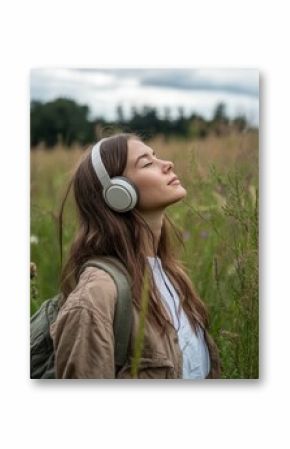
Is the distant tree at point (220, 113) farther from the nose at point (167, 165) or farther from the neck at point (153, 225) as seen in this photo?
the neck at point (153, 225)

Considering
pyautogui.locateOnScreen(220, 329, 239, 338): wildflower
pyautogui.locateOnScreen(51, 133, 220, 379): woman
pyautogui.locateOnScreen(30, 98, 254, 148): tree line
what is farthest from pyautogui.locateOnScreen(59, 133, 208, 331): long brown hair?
pyautogui.locateOnScreen(220, 329, 239, 338): wildflower

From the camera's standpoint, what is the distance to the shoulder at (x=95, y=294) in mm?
1941

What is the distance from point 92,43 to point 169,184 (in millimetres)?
511

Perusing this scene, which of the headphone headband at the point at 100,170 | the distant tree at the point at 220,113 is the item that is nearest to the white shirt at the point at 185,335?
the headphone headband at the point at 100,170

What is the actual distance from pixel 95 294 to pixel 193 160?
0.54 m

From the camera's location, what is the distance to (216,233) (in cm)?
220

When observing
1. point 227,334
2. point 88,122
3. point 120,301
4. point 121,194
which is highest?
point 88,122

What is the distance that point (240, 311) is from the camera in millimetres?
2189

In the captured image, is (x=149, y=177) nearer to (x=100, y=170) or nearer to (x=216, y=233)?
(x=100, y=170)

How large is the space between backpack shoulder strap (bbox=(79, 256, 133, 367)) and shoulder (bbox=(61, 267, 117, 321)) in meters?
0.01

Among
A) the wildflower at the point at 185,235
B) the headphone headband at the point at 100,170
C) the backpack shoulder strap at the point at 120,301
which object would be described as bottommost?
the backpack shoulder strap at the point at 120,301

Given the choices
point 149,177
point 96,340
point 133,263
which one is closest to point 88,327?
point 96,340

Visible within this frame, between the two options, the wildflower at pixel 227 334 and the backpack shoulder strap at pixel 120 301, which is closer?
the backpack shoulder strap at pixel 120 301
